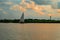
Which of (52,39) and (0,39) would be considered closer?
(0,39)

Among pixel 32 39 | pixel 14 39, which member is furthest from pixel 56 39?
pixel 14 39

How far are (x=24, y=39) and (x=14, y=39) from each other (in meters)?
0.94

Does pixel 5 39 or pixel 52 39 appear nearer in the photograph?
pixel 5 39

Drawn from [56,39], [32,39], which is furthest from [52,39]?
[32,39]

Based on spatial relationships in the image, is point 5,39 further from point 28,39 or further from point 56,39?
point 56,39

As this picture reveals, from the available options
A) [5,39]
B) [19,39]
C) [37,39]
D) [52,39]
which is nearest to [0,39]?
[5,39]

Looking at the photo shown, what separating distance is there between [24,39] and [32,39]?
0.61 metres

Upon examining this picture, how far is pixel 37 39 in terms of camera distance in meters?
17.7

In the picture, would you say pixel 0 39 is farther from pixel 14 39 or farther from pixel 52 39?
pixel 52 39

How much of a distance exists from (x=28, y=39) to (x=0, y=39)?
2.12 metres

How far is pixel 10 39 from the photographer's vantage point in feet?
55.1

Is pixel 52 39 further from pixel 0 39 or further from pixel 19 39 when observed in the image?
pixel 0 39

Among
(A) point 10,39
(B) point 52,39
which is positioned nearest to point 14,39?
(A) point 10,39

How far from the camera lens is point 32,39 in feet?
57.3
